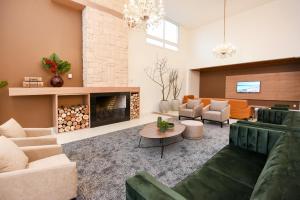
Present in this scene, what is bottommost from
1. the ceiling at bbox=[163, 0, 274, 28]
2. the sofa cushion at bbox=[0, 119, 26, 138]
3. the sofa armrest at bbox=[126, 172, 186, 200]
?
the sofa armrest at bbox=[126, 172, 186, 200]

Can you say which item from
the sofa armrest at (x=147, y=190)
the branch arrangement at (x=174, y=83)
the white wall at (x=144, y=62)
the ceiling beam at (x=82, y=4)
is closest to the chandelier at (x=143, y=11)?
the ceiling beam at (x=82, y=4)

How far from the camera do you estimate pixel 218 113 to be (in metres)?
4.54

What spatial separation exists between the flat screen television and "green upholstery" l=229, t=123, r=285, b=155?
645 cm

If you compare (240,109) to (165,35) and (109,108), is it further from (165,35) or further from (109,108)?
(165,35)

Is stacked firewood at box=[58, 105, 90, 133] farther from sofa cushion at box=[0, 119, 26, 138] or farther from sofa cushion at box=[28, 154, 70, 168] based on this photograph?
sofa cushion at box=[28, 154, 70, 168]

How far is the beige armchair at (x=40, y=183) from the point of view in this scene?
49.9 inches

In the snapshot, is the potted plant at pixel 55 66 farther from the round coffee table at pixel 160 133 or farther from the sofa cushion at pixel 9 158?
the sofa cushion at pixel 9 158

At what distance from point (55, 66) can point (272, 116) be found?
5.35m

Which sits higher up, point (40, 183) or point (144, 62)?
point (144, 62)

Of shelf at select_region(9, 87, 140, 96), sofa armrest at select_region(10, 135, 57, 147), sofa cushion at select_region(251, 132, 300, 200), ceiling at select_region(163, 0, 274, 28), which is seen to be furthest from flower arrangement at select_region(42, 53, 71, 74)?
ceiling at select_region(163, 0, 274, 28)

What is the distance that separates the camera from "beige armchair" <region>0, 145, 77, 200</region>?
1.27 m

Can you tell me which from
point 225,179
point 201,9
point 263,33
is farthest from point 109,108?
point 263,33

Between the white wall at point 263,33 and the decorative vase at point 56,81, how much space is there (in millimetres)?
6916

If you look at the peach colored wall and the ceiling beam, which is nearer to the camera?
the peach colored wall
